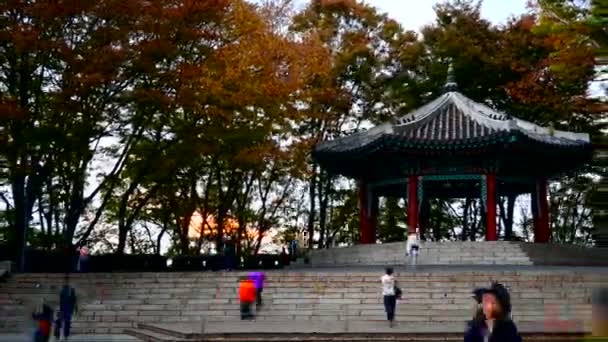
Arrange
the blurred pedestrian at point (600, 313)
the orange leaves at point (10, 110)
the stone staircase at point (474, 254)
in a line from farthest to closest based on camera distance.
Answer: the stone staircase at point (474, 254), the orange leaves at point (10, 110), the blurred pedestrian at point (600, 313)

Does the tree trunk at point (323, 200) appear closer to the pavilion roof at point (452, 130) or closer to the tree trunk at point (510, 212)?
the pavilion roof at point (452, 130)

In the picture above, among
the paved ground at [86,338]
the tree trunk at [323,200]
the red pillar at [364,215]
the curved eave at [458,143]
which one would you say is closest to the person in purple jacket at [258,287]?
the paved ground at [86,338]

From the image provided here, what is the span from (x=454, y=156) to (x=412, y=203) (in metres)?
2.12

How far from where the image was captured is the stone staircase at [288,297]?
19.0m

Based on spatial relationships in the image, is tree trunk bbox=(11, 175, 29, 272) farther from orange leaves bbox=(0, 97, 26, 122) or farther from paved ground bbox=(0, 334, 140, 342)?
paved ground bbox=(0, 334, 140, 342)

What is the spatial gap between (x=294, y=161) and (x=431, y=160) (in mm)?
6840

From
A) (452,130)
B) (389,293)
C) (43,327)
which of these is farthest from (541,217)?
(43,327)

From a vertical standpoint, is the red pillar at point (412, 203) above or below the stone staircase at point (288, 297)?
above

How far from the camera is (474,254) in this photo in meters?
25.9

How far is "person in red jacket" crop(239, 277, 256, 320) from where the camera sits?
712 inches

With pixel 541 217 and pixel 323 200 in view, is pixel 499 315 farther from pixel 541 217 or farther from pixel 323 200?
pixel 323 200

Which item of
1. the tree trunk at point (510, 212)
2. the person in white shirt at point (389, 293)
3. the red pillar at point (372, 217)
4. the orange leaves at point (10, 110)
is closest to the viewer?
the person in white shirt at point (389, 293)

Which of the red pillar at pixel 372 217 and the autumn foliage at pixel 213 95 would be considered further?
the red pillar at pixel 372 217

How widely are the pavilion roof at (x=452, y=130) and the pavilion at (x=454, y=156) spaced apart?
1.3 inches
